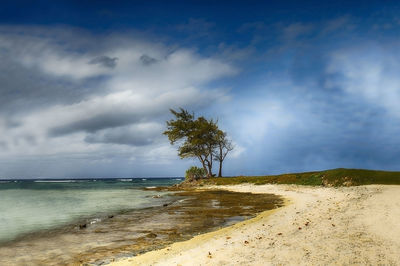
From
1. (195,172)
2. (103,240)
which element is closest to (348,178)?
(103,240)

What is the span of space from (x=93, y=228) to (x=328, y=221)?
12.2 metres

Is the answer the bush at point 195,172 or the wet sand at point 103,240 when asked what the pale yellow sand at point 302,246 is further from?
the bush at point 195,172

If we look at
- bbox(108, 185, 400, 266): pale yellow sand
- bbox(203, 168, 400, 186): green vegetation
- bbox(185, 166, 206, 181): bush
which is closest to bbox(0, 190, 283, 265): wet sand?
bbox(108, 185, 400, 266): pale yellow sand

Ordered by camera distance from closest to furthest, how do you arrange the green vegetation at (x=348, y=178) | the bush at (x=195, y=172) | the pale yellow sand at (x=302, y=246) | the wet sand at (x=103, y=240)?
the pale yellow sand at (x=302, y=246) < the wet sand at (x=103, y=240) < the green vegetation at (x=348, y=178) < the bush at (x=195, y=172)

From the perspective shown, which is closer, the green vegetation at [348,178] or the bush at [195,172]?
the green vegetation at [348,178]

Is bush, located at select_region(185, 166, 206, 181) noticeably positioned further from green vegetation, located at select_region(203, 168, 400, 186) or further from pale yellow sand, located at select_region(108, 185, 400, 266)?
pale yellow sand, located at select_region(108, 185, 400, 266)

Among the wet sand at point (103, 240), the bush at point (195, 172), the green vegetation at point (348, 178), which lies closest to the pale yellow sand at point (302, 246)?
the wet sand at point (103, 240)

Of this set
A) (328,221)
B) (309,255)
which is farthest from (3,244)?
(328,221)

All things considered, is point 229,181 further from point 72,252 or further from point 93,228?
point 72,252

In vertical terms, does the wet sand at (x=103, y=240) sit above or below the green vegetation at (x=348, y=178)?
below

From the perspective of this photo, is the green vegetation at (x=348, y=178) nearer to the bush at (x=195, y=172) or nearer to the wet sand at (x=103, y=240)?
the wet sand at (x=103, y=240)

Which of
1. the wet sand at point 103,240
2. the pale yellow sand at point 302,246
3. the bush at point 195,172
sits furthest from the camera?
the bush at point 195,172

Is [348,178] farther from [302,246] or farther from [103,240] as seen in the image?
[103,240]

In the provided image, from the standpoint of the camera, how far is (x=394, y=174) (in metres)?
35.2
